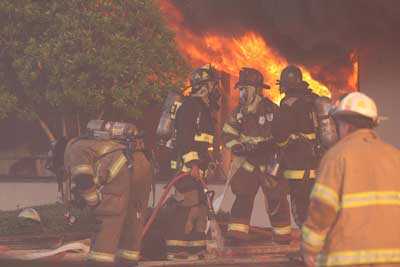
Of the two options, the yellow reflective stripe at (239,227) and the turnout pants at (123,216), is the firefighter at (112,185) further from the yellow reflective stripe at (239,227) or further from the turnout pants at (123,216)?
the yellow reflective stripe at (239,227)

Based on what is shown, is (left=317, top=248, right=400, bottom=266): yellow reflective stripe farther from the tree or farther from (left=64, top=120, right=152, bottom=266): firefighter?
the tree

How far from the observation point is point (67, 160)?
8.30m

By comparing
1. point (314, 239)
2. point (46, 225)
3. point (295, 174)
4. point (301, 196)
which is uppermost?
point (295, 174)

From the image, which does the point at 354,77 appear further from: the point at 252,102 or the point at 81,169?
the point at 81,169

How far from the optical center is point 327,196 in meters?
4.91

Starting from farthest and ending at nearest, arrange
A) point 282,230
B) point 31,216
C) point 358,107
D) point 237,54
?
point 237,54, point 31,216, point 282,230, point 358,107

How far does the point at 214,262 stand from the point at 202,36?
6036mm

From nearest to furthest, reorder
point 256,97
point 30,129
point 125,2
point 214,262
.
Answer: point 214,262 → point 256,97 → point 125,2 → point 30,129

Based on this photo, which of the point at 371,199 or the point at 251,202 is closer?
the point at 371,199

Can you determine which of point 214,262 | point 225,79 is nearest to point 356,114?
point 214,262

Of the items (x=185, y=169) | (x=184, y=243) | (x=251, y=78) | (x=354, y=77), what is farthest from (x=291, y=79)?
(x=354, y=77)

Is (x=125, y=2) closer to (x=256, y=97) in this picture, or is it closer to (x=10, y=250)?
(x=256, y=97)

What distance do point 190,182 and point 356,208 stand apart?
4.61 meters

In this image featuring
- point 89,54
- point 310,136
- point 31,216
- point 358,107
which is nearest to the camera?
point 358,107
